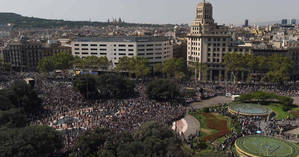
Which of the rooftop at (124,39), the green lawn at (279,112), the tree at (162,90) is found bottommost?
the green lawn at (279,112)

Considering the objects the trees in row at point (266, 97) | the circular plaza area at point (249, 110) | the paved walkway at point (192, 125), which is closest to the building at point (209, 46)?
the trees in row at point (266, 97)

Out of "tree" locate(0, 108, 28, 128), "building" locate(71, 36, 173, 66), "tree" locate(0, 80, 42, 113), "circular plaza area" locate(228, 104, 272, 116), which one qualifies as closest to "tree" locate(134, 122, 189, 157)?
"tree" locate(0, 108, 28, 128)

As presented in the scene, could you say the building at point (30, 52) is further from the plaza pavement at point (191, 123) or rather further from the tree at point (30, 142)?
the tree at point (30, 142)

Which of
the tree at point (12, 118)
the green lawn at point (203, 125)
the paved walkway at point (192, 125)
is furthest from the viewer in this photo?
the paved walkway at point (192, 125)

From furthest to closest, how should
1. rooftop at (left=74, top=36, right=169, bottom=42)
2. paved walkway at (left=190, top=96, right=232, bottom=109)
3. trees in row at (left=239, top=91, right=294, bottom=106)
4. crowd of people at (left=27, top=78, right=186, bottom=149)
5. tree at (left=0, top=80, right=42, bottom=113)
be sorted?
rooftop at (left=74, top=36, right=169, bottom=42) < paved walkway at (left=190, top=96, right=232, bottom=109) < trees in row at (left=239, top=91, right=294, bottom=106) < tree at (left=0, top=80, right=42, bottom=113) < crowd of people at (left=27, top=78, right=186, bottom=149)

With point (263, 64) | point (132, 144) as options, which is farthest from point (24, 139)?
point (263, 64)

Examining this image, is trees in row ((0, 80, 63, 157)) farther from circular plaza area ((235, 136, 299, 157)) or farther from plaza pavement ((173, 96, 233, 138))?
circular plaza area ((235, 136, 299, 157))
